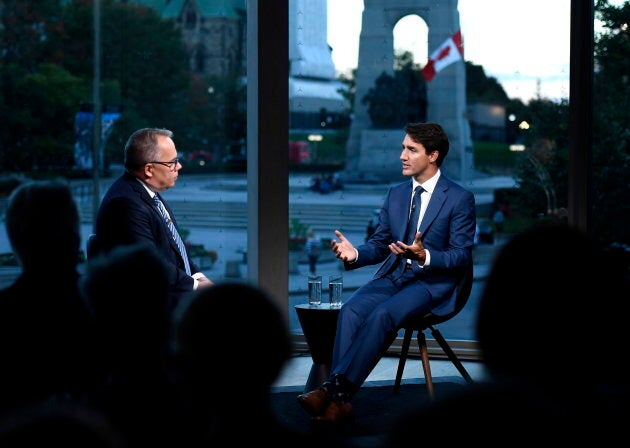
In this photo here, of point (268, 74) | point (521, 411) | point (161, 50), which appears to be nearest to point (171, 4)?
point (161, 50)

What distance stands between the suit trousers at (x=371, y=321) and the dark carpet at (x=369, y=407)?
0.20 meters

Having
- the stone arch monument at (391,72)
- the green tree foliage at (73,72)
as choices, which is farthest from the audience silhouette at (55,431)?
the green tree foliage at (73,72)

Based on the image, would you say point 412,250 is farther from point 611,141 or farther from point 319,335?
point 611,141

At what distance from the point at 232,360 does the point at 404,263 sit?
9.41 feet

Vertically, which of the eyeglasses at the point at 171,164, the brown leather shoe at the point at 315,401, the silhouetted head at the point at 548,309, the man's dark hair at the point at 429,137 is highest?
the man's dark hair at the point at 429,137

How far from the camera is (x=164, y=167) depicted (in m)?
4.05

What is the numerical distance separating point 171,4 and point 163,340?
4.04 metres

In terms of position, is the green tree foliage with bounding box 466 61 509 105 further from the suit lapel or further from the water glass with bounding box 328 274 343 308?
the water glass with bounding box 328 274 343 308

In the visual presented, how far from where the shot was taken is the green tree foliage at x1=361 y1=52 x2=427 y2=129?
5391 mm

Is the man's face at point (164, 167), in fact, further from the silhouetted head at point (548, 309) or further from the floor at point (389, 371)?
the silhouetted head at point (548, 309)

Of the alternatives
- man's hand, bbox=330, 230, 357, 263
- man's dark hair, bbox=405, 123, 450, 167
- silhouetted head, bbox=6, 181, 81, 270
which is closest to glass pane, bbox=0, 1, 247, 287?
man's hand, bbox=330, 230, 357, 263

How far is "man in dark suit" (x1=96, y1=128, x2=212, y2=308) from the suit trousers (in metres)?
0.59

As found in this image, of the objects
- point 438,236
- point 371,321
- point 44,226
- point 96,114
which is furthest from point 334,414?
point 96,114

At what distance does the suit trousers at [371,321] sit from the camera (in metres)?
3.94
